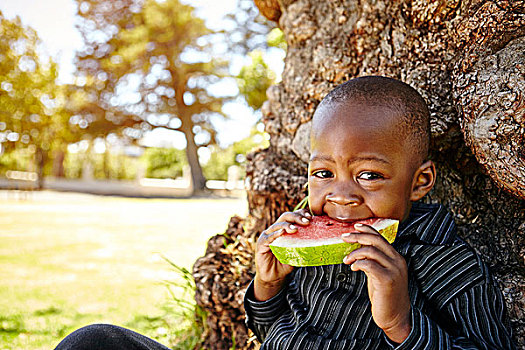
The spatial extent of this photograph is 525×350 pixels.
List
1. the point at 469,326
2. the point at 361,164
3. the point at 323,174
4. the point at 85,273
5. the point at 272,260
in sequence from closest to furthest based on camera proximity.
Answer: the point at 469,326, the point at 361,164, the point at 323,174, the point at 272,260, the point at 85,273

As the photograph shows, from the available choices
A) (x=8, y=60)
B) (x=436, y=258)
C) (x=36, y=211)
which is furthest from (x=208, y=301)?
(x=8, y=60)

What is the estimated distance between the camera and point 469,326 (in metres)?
1.56

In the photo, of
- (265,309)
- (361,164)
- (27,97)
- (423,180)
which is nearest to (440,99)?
(423,180)

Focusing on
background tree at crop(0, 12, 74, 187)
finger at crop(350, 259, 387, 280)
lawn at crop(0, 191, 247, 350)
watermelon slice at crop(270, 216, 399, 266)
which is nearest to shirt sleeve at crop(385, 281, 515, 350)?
finger at crop(350, 259, 387, 280)

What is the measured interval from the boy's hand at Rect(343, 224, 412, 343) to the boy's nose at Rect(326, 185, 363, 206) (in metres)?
0.18

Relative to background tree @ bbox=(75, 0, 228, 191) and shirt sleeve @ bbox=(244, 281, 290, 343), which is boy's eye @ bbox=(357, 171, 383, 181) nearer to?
shirt sleeve @ bbox=(244, 281, 290, 343)

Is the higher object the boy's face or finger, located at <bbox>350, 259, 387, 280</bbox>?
the boy's face

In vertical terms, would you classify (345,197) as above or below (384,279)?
above

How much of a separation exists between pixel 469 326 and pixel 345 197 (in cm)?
60

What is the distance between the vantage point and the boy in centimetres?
150

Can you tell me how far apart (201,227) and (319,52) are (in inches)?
412

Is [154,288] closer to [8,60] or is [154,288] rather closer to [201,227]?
[201,227]

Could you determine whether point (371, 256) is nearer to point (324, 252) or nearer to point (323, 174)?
point (324, 252)

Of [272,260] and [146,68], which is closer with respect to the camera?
[272,260]
